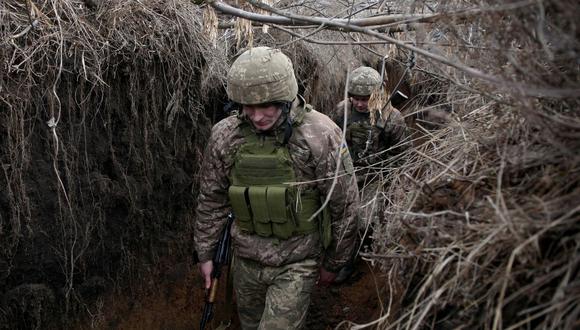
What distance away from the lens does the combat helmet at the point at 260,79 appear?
3383 mm

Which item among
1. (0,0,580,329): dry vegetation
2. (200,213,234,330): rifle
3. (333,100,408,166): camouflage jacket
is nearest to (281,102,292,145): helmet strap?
(0,0,580,329): dry vegetation

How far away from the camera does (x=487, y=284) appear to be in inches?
68.9

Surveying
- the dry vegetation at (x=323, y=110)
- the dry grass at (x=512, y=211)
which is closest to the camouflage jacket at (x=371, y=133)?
the dry vegetation at (x=323, y=110)

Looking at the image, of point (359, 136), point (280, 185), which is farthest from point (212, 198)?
point (359, 136)

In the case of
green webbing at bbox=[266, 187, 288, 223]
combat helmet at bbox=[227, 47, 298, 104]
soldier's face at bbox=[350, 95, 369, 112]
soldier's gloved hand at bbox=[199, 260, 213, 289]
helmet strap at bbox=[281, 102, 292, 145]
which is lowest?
soldier's gloved hand at bbox=[199, 260, 213, 289]

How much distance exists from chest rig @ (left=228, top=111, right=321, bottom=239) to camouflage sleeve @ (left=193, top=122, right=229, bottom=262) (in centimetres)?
16

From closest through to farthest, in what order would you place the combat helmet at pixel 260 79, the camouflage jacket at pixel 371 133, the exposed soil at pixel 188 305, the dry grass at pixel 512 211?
the dry grass at pixel 512 211, the combat helmet at pixel 260 79, the exposed soil at pixel 188 305, the camouflage jacket at pixel 371 133

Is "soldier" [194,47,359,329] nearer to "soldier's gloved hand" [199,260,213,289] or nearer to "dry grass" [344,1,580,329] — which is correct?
"soldier's gloved hand" [199,260,213,289]

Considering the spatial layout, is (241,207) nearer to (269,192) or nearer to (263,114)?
(269,192)

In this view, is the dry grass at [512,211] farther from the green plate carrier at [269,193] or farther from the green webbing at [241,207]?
the green webbing at [241,207]

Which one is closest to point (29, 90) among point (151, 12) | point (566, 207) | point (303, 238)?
point (151, 12)

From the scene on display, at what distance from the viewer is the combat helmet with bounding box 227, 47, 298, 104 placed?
3.38 meters

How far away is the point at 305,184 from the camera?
354 cm

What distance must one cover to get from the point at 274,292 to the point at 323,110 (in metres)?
3.59
